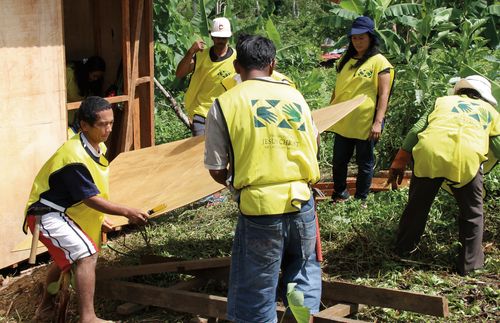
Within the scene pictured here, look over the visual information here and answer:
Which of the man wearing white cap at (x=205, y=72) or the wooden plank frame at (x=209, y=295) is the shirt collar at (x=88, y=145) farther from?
the man wearing white cap at (x=205, y=72)

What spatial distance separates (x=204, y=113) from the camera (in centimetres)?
733

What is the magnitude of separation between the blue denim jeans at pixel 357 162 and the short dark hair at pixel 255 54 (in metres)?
3.23

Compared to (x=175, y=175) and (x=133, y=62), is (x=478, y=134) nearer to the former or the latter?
(x=175, y=175)

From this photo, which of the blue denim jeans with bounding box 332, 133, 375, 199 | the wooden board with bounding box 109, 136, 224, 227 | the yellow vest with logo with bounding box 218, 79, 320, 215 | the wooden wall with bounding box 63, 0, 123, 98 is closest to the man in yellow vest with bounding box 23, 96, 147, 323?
the wooden board with bounding box 109, 136, 224, 227

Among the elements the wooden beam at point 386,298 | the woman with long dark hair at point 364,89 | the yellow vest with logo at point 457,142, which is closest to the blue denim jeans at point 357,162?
the woman with long dark hair at point 364,89

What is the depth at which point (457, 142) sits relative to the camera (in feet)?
17.3

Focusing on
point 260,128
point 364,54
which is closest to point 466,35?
point 364,54

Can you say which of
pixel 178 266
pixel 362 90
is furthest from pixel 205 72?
pixel 178 266

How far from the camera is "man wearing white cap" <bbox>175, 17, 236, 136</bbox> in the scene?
7.25 m

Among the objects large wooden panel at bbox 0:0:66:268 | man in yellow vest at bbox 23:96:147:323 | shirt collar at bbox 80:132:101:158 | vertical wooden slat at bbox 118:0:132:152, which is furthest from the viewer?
vertical wooden slat at bbox 118:0:132:152

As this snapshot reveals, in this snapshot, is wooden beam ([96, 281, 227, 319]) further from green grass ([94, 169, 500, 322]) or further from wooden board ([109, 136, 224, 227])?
wooden board ([109, 136, 224, 227])

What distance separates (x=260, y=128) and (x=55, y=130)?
3.04 metres

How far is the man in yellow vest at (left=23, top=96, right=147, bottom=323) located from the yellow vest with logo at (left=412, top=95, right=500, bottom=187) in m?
2.20

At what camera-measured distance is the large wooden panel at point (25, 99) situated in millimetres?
5727
